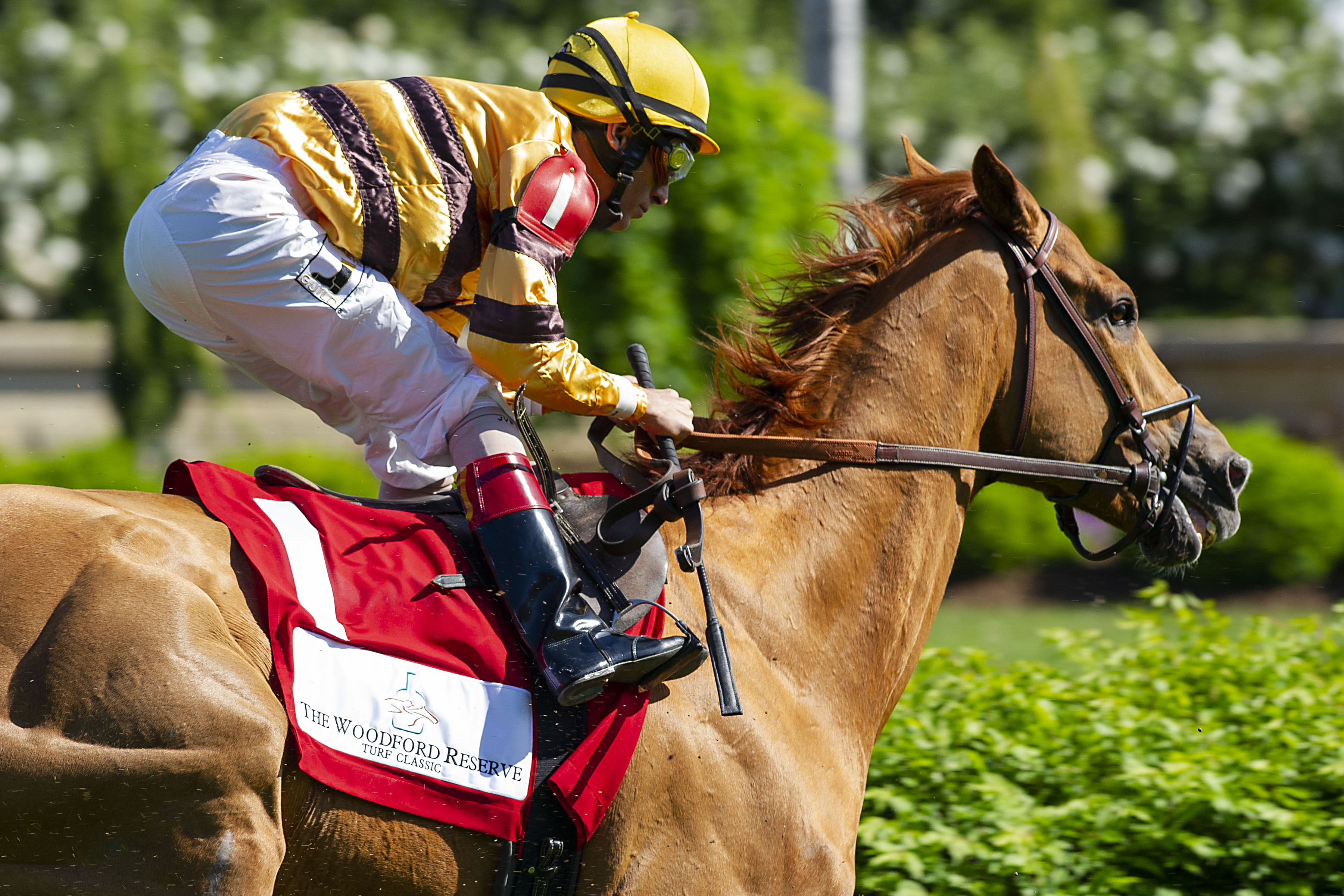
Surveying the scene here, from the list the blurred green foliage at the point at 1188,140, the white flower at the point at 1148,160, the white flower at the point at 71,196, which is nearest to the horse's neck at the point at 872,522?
the white flower at the point at 71,196

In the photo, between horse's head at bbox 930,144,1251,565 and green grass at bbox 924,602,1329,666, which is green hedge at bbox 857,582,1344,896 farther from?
green grass at bbox 924,602,1329,666

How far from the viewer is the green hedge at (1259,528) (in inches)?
400

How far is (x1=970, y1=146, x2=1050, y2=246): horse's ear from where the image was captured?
2.88 metres

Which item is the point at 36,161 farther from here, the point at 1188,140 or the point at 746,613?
the point at 1188,140

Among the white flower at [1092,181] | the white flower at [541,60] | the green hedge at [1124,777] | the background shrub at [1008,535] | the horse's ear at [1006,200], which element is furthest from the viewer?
the white flower at [1092,181]

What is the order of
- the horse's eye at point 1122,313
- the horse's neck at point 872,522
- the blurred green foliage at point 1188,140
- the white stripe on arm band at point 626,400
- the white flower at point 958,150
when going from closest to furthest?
the white stripe on arm band at point 626,400
the horse's neck at point 872,522
the horse's eye at point 1122,313
the white flower at point 958,150
the blurred green foliage at point 1188,140

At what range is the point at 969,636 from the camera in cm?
853

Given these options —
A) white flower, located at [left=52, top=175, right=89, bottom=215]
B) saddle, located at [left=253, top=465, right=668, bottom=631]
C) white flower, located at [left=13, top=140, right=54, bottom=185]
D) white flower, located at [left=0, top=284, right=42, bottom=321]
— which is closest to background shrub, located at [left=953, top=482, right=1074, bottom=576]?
saddle, located at [left=253, top=465, right=668, bottom=631]

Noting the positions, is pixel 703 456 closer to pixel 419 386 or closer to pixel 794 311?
pixel 794 311

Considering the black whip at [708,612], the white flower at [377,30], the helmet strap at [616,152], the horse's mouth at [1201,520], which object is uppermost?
the white flower at [377,30]

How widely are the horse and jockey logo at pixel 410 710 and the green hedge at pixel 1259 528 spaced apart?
28.5 ft

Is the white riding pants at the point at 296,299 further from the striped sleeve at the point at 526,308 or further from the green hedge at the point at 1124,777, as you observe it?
the green hedge at the point at 1124,777

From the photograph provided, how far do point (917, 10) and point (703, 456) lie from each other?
1752cm

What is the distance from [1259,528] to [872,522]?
8.80 meters
